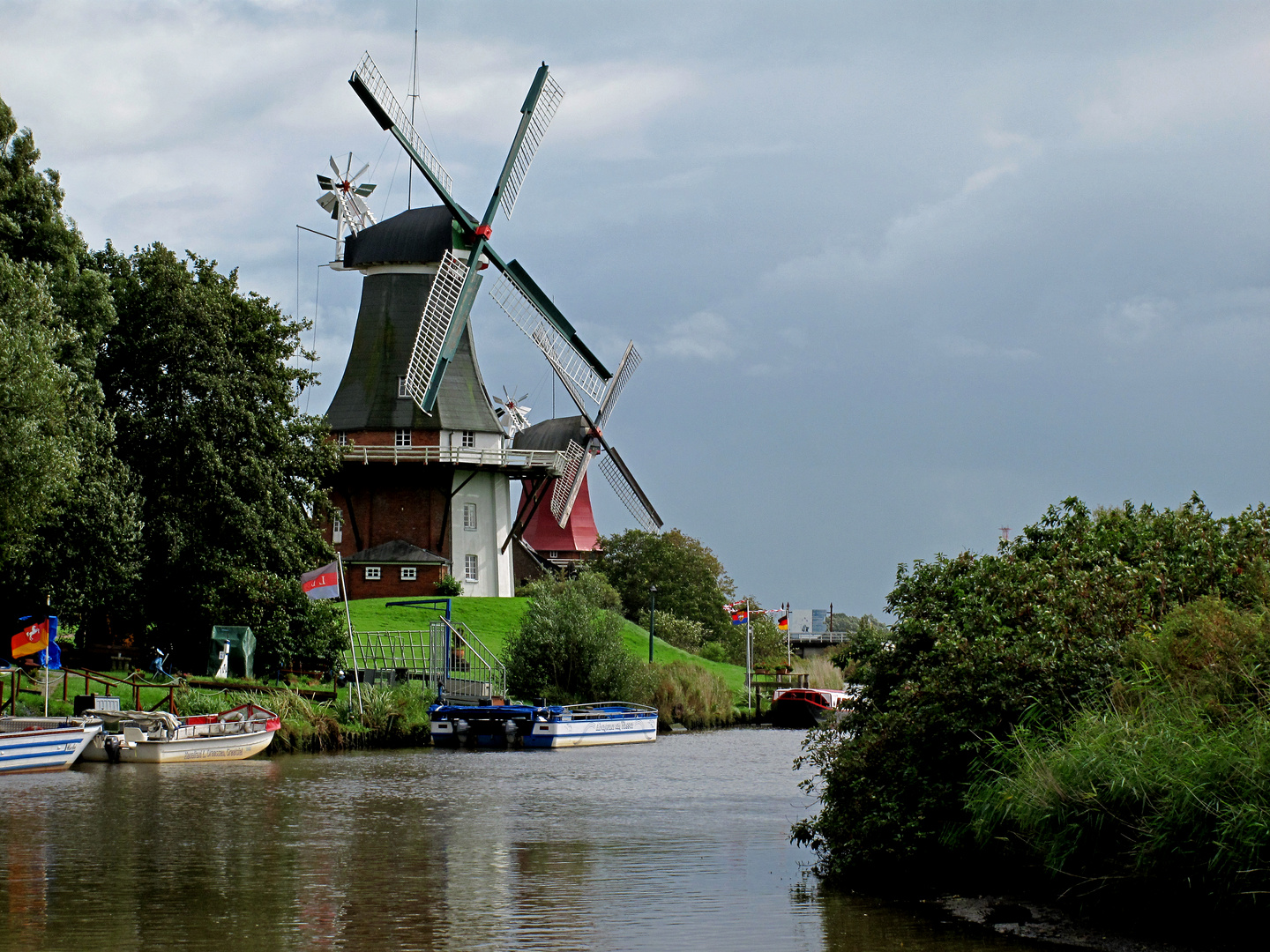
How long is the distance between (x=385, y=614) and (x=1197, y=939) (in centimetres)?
4417

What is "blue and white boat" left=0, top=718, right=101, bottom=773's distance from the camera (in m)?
26.4

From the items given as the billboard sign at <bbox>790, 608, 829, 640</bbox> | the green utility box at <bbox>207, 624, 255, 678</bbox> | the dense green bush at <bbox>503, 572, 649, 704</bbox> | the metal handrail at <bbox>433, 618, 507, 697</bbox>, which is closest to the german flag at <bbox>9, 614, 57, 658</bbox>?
the green utility box at <bbox>207, 624, 255, 678</bbox>

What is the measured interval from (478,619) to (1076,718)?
142 feet

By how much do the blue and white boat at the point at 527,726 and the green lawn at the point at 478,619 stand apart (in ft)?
24.5

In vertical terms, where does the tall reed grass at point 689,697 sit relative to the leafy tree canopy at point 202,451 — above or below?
below

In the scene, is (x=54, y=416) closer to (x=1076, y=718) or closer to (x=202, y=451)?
(x=202, y=451)

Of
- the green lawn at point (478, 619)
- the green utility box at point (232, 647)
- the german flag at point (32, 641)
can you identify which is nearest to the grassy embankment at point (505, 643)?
the green lawn at point (478, 619)

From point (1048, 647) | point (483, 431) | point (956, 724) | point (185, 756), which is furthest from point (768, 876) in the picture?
point (483, 431)

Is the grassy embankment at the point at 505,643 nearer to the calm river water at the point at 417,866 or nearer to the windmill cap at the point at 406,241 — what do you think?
the windmill cap at the point at 406,241

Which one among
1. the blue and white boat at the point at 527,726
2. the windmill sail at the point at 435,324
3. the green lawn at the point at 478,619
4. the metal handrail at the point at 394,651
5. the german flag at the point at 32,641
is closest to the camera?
the german flag at the point at 32,641

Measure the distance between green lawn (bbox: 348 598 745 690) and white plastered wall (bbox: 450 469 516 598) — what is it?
1.87 metres

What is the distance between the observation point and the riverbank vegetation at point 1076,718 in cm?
1084

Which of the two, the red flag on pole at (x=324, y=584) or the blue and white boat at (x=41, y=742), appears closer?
the blue and white boat at (x=41, y=742)

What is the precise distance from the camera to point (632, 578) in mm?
74875
